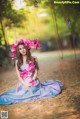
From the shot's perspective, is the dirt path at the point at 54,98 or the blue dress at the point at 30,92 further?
the blue dress at the point at 30,92

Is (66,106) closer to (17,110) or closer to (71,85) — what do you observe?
(71,85)

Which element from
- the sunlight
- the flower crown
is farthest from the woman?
the sunlight

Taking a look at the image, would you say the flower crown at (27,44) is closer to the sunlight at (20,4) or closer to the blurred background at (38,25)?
the blurred background at (38,25)

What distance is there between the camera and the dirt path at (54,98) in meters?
2.58

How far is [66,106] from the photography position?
8.58ft

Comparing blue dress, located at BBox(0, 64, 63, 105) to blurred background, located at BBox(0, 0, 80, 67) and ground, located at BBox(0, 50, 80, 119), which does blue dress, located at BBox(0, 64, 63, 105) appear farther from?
blurred background, located at BBox(0, 0, 80, 67)

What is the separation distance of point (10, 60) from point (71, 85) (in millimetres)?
642

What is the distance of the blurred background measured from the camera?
2744mm

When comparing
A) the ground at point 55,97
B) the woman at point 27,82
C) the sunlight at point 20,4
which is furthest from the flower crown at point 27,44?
the sunlight at point 20,4

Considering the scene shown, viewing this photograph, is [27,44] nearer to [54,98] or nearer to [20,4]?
[20,4]

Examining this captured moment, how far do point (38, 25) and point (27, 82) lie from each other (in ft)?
1.84

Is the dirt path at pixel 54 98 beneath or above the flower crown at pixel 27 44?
beneath

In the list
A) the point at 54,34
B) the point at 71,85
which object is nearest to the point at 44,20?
the point at 54,34

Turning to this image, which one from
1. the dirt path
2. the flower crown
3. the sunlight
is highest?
the sunlight
